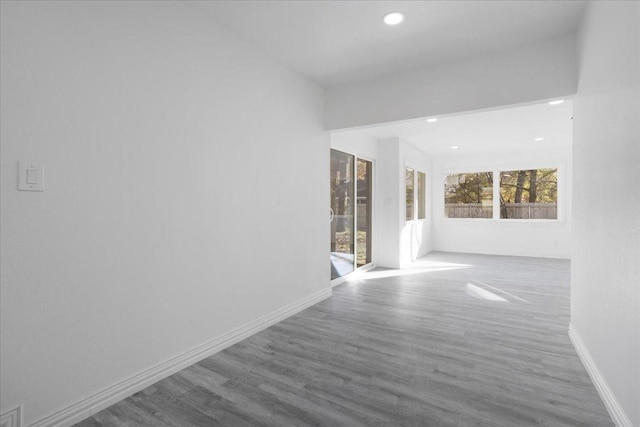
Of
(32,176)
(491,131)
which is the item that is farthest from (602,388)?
(491,131)

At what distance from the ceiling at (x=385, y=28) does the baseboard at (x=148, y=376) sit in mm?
2522

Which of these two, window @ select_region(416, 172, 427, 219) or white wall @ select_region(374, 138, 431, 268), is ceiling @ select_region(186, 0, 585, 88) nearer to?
white wall @ select_region(374, 138, 431, 268)

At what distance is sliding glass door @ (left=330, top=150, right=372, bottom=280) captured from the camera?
4.98 metres

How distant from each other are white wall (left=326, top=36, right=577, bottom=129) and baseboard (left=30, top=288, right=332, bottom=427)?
7.82ft

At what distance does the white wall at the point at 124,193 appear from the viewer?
5.24 feet

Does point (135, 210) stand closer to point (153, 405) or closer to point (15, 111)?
point (15, 111)

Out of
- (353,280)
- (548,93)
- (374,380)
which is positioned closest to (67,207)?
(374,380)

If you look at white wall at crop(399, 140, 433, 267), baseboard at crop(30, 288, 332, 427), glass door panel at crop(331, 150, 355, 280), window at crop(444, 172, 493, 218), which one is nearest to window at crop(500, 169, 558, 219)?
window at crop(444, 172, 493, 218)

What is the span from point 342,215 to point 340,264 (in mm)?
764

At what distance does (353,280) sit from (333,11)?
3714 mm

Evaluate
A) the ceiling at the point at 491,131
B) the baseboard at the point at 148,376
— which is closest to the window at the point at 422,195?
the ceiling at the point at 491,131

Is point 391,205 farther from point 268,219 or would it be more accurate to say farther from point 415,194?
point 268,219

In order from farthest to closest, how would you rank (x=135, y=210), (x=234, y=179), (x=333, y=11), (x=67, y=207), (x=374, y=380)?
(x=234, y=179)
(x=333, y=11)
(x=374, y=380)
(x=135, y=210)
(x=67, y=207)

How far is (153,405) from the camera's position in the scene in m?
1.93
